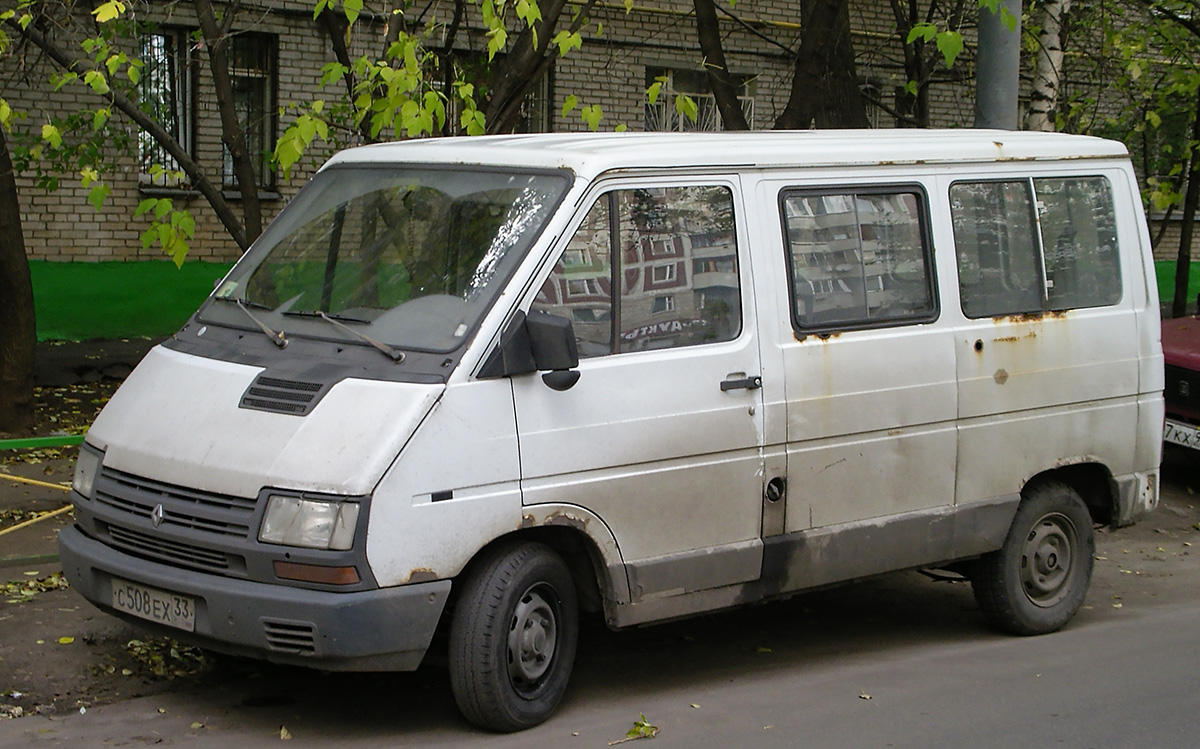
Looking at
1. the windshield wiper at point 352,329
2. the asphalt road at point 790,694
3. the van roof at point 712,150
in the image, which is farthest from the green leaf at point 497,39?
the asphalt road at point 790,694

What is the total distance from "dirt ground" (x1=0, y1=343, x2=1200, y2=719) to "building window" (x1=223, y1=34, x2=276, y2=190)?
5.32 metres

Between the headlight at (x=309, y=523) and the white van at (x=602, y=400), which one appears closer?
the headlight at (x=309, y=523)

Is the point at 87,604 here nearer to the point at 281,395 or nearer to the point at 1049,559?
the point at 281,395

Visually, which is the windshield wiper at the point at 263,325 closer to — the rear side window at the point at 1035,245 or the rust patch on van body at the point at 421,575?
the rust patch on van body at the point at 421,575

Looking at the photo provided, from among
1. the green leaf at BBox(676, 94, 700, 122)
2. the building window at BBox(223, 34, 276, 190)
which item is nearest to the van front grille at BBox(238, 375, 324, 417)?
the green leaf at BBox(676, 94, 700, 122)

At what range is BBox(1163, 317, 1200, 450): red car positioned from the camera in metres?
10.4

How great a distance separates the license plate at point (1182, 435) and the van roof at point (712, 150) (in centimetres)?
443

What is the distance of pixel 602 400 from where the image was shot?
5.07 m

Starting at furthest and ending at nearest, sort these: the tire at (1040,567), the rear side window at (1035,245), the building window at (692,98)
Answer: the building window at (692,98), the tire at (1040,567), the rear side window at (1035,245)

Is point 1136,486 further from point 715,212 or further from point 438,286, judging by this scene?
point 438,286

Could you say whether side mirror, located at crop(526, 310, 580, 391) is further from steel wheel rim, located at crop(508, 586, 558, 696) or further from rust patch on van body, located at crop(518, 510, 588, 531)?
steel wheel rim, located at crop(508, 586, 558, 696)

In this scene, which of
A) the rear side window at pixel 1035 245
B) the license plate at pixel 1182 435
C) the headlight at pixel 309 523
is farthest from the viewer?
the license plate at pixel 1182 435

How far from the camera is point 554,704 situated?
5094mm

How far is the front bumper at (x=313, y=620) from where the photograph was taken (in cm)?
449
